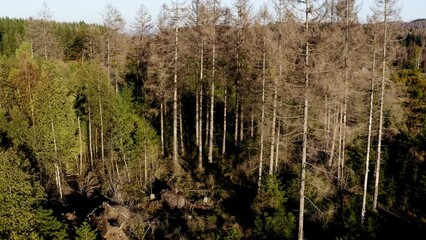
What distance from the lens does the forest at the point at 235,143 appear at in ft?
68.2

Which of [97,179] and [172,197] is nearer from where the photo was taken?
[172,197]

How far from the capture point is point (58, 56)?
6134 centimetres

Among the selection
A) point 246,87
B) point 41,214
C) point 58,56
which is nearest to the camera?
point 41,214

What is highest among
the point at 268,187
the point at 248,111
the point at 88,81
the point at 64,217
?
the point at 88,81

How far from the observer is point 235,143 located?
32.3m

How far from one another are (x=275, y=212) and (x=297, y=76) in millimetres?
8118

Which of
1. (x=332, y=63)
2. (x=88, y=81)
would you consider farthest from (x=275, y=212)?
(x=88, y=81)

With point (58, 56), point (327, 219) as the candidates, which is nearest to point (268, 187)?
point (327, 219)

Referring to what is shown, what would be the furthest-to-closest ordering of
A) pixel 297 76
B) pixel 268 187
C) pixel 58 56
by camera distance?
pixel 58 56, pixel 268 187, pixel 297 76

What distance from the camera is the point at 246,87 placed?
102ft

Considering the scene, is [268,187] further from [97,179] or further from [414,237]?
[97,179]

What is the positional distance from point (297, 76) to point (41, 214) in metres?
14.9

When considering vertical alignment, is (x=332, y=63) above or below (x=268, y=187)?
above

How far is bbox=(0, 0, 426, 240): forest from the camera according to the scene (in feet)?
68.2
